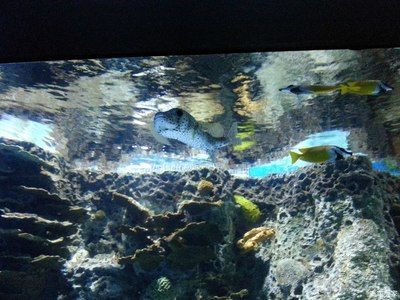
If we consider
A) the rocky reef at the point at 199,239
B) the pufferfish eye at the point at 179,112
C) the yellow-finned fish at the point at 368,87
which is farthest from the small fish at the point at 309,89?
the rocky reef at the point at 199,239

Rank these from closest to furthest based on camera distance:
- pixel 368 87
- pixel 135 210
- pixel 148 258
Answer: pixel 368 87, pixel 148 258, pixel 135 210

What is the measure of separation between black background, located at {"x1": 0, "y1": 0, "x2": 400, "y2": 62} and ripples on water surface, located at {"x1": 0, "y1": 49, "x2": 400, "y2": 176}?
62.3 inches

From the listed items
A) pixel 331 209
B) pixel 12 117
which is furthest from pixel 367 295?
pixel 12 117

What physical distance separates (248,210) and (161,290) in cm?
315

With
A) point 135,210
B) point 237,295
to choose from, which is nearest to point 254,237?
point 237,295

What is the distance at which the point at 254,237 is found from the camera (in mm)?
8297

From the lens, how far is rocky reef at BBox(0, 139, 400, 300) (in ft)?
22.8

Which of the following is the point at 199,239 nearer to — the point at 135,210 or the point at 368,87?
the point at 135,210

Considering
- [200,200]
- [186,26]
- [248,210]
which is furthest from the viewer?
[248,210]

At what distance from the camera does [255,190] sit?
32.8 ft

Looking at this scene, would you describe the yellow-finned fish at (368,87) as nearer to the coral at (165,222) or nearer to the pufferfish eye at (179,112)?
the pufferfish eye at (179,112)

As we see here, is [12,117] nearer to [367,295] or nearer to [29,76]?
[29,76]

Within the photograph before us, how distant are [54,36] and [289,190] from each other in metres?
7.49

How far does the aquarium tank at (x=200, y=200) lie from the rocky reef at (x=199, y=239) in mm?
28
